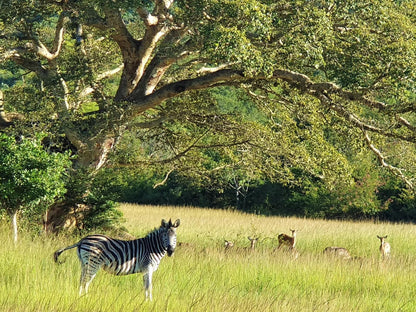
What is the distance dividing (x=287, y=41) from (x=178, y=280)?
5.68 m

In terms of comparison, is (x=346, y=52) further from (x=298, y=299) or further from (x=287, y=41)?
(x=298, y=299)

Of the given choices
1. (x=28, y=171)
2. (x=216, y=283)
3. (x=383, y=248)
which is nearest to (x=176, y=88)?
(x=28, y=171)

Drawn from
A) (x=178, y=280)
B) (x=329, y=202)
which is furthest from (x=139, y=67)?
(x=329, y=202)

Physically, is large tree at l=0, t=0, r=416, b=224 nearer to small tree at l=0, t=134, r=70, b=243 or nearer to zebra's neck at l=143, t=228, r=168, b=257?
small tree at l=0, t=134, r=70, b=243

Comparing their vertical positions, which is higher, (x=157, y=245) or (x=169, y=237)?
(x=169, y=237)

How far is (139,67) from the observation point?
61.4ft

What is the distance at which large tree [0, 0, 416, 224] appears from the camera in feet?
47.1

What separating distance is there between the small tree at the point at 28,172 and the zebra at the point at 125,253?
4307 millimetres

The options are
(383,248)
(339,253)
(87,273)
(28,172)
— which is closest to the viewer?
(87,273)

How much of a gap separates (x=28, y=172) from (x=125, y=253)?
15.7 feet

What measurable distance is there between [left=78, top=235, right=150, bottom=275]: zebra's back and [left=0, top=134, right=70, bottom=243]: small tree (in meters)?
4.31

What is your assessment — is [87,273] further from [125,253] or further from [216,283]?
[216,283]

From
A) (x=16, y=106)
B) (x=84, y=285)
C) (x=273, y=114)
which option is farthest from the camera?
(x=273, y=114)

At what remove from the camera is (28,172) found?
14.0 meters
